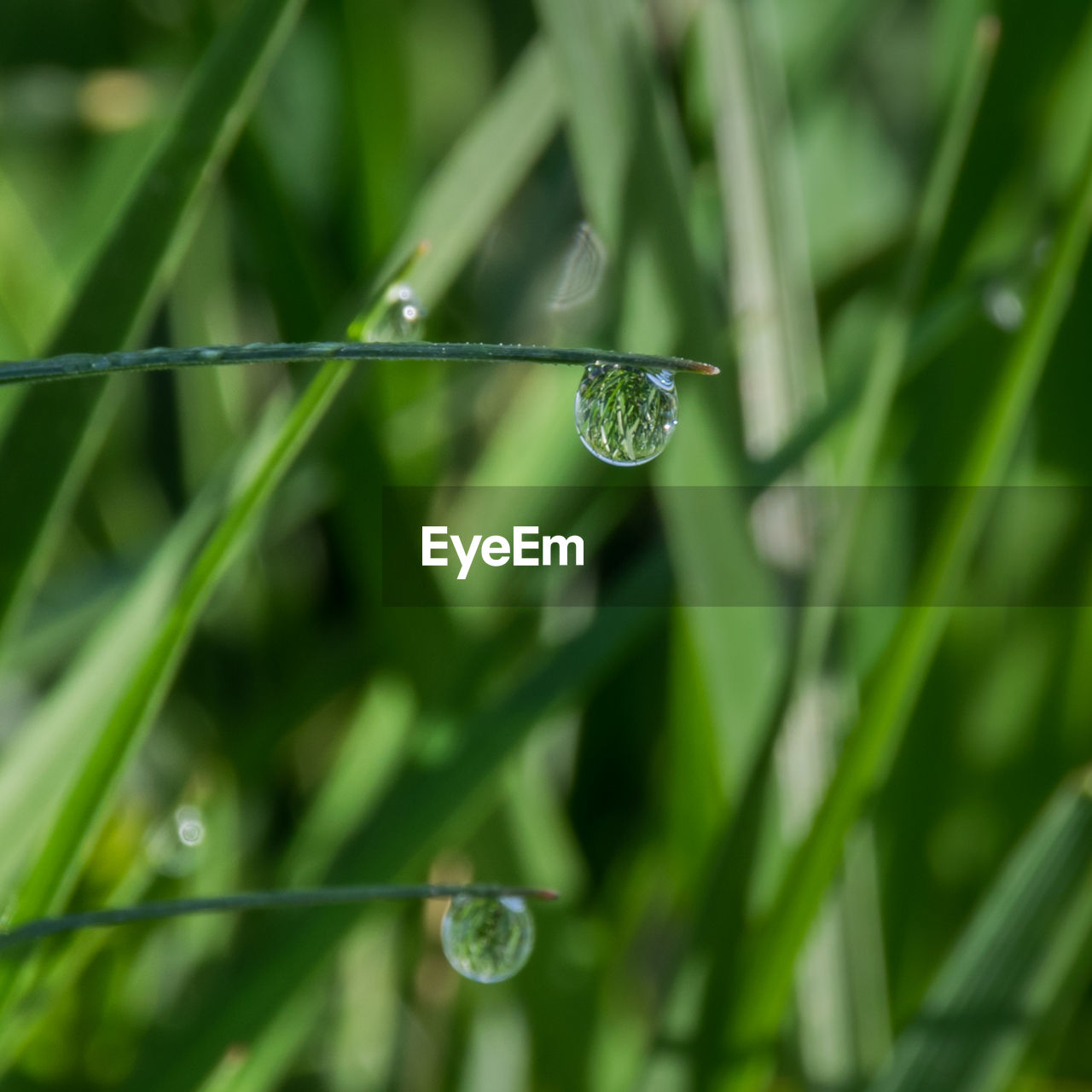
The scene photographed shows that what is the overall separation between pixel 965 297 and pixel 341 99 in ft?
1.23

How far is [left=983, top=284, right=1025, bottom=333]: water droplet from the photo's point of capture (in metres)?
0.51

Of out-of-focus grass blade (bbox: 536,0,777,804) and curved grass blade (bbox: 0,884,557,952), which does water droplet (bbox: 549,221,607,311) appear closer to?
A: out-of-focus grass blade (bbox: 536,0,777,804)

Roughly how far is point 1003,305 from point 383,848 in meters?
0.34

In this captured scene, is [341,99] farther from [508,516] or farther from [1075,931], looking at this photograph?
[1075,931]

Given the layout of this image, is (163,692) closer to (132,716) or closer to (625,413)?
(132,716)

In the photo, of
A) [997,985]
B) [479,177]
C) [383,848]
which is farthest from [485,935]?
[479,177]

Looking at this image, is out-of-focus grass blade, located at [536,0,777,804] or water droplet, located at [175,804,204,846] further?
water droplet, located at [175,804,204,846]

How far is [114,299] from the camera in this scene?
1.24 feet

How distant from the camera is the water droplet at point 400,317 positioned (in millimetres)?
374

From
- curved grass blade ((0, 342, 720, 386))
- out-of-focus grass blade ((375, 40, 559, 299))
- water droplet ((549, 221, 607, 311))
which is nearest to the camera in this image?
curved grass blade ((0, 342, 720, 386))

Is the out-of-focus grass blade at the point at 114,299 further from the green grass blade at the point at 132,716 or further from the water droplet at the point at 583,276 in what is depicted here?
the water droplet at the point at 583,276

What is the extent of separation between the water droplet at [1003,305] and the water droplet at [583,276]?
0.19 metres

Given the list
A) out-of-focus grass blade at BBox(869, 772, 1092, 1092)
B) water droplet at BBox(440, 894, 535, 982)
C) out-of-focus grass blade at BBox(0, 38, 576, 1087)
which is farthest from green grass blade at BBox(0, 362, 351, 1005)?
out-of-focus grass blade at BBox(869, 772, 1092, 1092)

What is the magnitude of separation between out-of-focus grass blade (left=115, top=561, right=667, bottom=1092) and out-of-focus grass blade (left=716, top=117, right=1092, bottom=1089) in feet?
0.34
